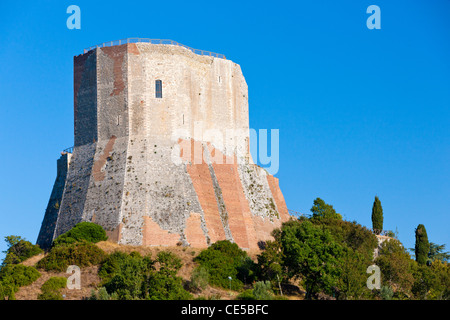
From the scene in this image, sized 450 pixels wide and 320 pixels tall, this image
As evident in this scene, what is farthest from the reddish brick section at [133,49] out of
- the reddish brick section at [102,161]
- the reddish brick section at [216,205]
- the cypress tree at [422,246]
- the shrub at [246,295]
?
the cypress tree at [422,246]

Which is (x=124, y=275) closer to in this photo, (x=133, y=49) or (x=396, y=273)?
(x=133, y=49)

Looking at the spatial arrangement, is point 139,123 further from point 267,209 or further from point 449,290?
point 449,290

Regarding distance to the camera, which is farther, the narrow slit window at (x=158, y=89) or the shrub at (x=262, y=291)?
the narrow slit window at (x=158, y=89)

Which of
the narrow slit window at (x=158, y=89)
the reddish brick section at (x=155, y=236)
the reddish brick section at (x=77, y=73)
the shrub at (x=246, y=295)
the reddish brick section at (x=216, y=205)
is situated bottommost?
the shrub at (x=246, y=295)

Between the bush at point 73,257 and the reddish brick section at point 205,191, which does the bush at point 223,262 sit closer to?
the reddish brick section at point 205,191

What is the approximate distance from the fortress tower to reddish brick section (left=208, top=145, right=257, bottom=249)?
94 millimetres

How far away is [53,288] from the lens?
2249 inches

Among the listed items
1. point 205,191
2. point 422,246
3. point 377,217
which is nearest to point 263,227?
point 205,191

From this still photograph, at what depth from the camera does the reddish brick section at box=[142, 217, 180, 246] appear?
63.7 metres

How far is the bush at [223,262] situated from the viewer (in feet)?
197

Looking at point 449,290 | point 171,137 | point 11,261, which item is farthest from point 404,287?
point 11,261

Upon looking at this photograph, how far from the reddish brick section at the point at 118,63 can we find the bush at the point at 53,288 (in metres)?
16.7

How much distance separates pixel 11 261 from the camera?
63406 mm
